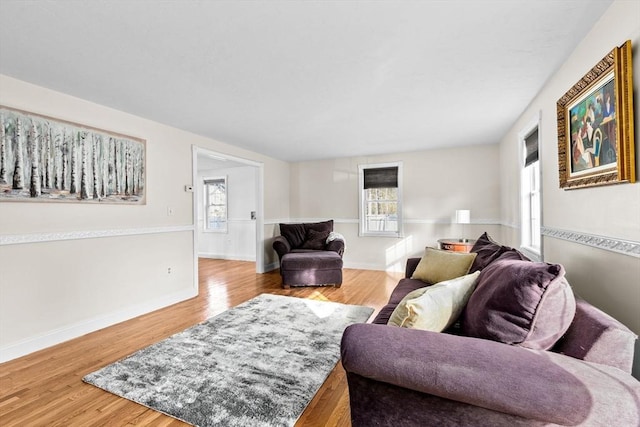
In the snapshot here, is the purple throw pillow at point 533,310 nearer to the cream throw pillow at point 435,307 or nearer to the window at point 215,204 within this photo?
the cream throw pillow at point 435,307

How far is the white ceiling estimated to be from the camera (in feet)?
5.32

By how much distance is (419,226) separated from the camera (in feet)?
17.7

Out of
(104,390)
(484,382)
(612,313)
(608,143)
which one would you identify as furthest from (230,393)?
(608,143)

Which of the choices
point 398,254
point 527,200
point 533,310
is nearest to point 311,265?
point 398,254

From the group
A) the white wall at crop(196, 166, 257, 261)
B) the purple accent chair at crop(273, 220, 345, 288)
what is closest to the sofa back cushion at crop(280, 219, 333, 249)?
the purple accent chair at crop(273, 220, 345, 288)

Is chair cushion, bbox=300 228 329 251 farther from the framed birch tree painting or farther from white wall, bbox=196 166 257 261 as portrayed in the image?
the framed birch tree painting

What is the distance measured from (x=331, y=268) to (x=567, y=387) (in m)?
3.69

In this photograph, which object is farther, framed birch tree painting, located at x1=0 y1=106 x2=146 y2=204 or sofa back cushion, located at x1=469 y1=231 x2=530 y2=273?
framed birch tree painting, located at x1=0 y1=106 x2=146 y2=204

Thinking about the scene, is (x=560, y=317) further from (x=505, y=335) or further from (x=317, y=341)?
(x=317, y=341)

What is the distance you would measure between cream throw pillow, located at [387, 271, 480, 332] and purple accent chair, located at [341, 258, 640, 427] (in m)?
0.13

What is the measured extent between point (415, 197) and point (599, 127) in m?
3.75

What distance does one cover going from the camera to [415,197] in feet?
17.8

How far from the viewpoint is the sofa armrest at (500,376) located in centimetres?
83

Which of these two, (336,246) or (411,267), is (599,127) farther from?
(336,246)
